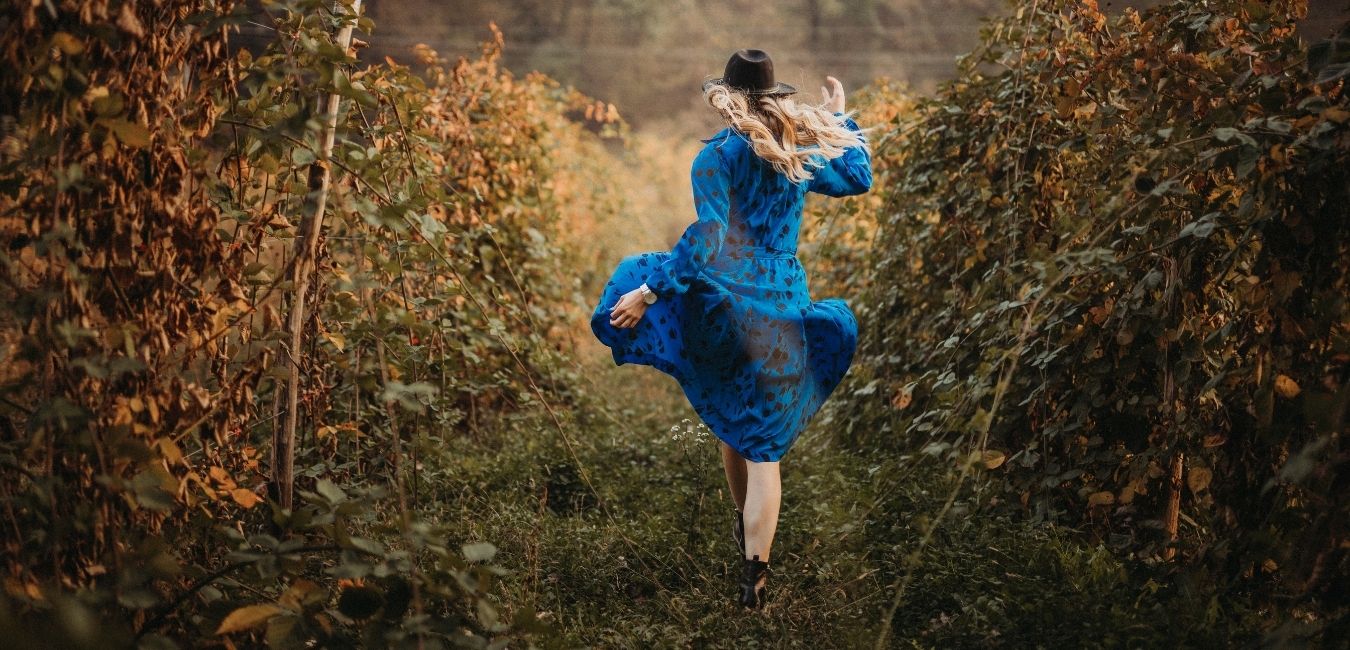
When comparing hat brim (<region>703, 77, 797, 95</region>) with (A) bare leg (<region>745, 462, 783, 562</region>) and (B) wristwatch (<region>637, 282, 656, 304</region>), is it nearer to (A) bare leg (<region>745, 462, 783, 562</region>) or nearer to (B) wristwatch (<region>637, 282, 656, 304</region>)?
(B) wristwatch (<region>637, 282, 656, 304</region>)

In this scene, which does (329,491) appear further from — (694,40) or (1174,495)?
(694,40)

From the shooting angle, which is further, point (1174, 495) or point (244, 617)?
point (1174, 495)

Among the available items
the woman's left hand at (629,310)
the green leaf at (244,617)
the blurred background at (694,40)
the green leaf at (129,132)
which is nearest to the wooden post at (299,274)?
the green leaf at (129,132)

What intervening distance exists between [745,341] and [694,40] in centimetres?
1496

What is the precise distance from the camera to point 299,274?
200cm

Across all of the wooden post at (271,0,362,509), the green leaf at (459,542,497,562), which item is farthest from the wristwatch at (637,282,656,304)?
the green leaf at (459,542,497,562)

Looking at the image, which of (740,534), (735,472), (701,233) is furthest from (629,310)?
(740,534)

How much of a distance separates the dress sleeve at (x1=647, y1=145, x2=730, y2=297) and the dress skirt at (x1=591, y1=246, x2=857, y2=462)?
7 centimetres

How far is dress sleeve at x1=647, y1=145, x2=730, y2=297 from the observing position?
265 centimetres

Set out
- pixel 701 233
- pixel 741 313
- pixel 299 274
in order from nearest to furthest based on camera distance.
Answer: pixel 299 274 → pixel 701 233 → pixel 741 313

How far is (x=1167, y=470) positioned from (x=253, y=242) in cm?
225

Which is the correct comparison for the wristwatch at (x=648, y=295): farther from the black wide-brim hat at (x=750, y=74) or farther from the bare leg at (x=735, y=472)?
the black wide-brim hat at (x=750, y=74)

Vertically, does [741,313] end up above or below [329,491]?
above

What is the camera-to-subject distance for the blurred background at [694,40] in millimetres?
15477
